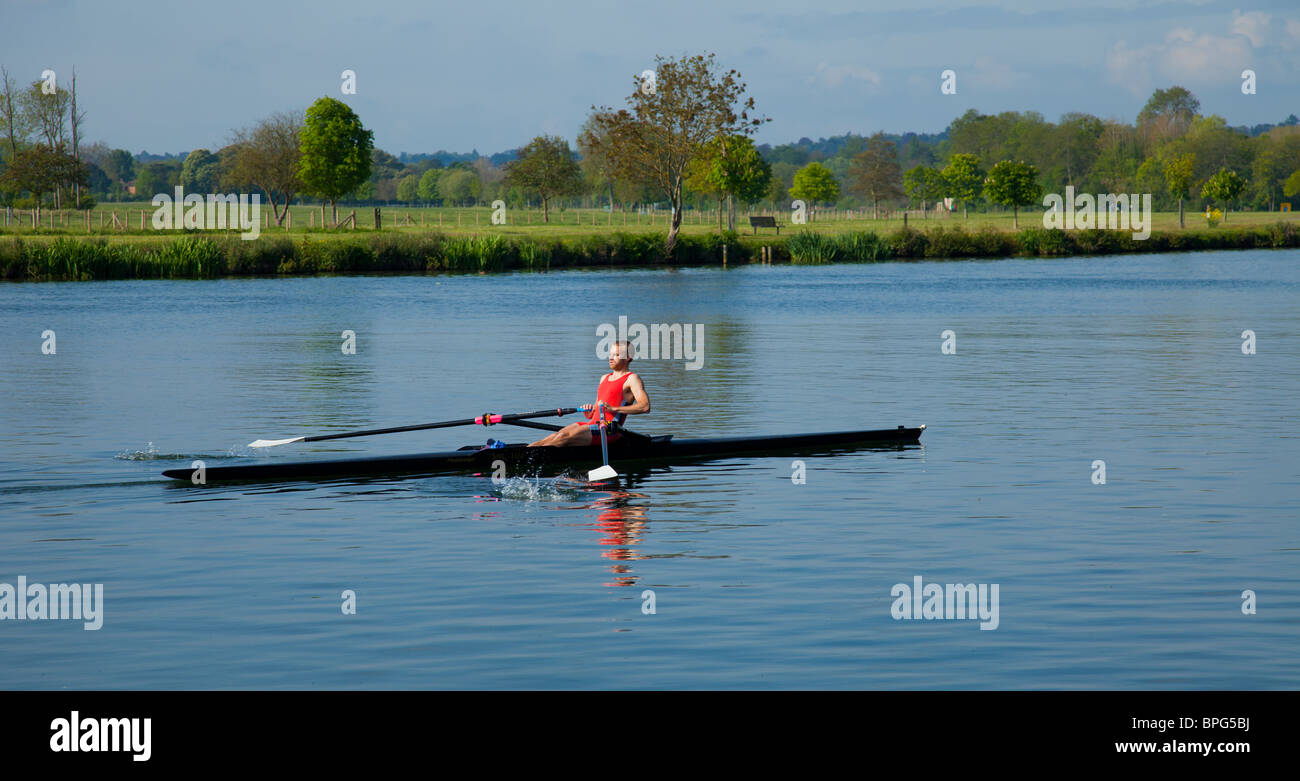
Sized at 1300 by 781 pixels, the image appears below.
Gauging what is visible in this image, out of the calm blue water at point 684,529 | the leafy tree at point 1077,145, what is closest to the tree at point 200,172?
the leafy tree at point 1077,145

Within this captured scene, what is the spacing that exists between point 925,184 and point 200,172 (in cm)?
9937

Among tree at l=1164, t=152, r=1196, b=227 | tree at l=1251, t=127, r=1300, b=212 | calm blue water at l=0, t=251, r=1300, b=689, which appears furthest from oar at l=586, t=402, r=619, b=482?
tree at l=1251, t=127, r=1300, b=212

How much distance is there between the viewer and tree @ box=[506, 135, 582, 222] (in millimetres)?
106750

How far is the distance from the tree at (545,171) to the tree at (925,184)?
132 feet

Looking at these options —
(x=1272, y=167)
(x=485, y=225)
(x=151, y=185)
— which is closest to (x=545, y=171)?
(x=485, y=225)

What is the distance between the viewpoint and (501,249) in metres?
70.2

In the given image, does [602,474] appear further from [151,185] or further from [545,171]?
[151,185]

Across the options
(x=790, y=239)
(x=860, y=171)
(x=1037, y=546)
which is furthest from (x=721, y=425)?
(x=860, y=171)

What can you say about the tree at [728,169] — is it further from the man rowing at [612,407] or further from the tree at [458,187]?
the tree at [458,187]

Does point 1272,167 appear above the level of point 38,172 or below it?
above

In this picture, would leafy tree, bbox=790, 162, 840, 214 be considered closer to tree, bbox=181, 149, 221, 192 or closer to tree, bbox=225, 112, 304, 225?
tree, bbox=225, 112, 304, 225

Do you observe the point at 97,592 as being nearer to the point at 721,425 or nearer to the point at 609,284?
the point at 721,425
